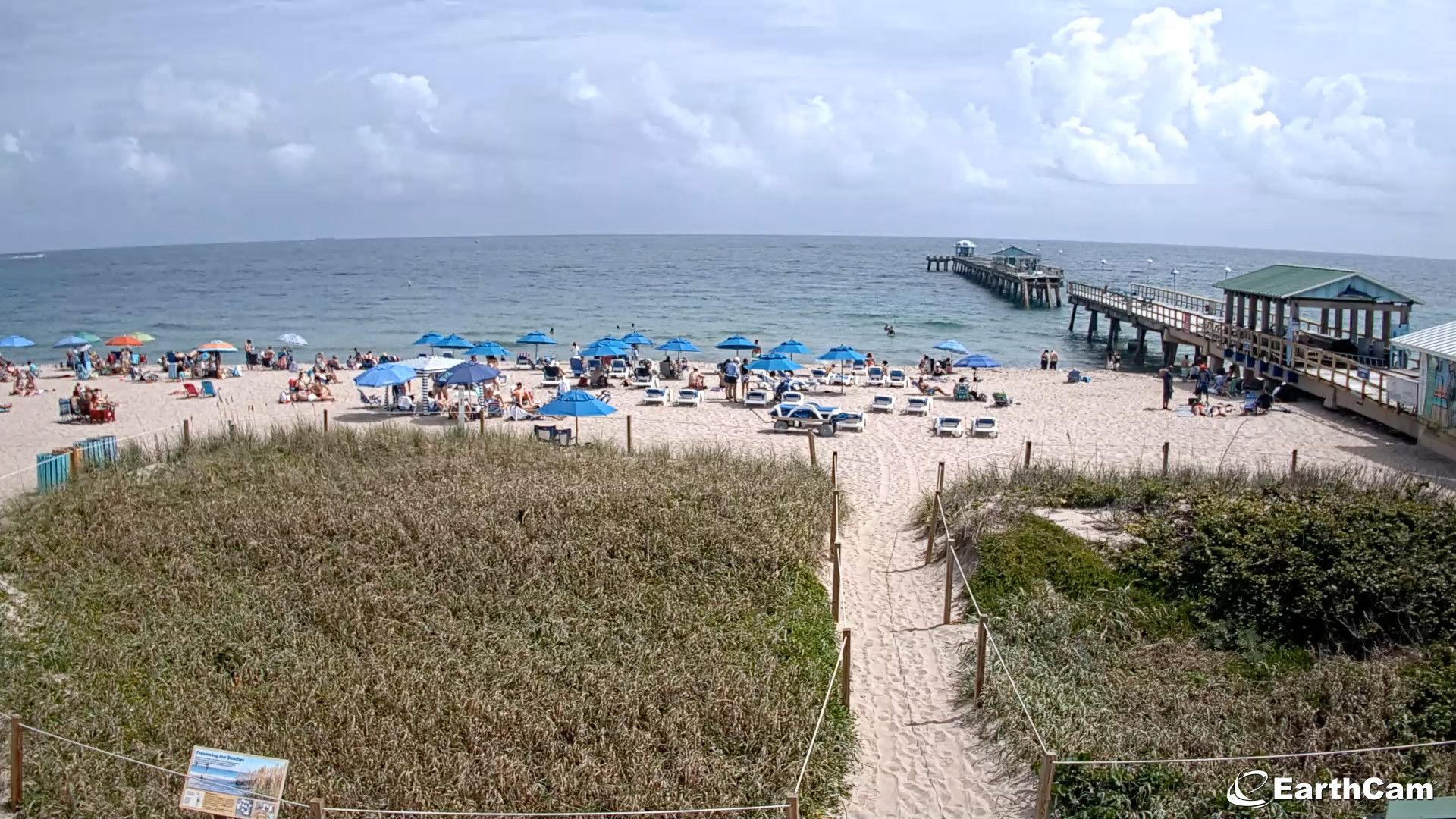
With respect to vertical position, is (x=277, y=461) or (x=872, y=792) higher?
(x=277, y=461)

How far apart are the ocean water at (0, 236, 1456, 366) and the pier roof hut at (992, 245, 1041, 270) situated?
2791mm

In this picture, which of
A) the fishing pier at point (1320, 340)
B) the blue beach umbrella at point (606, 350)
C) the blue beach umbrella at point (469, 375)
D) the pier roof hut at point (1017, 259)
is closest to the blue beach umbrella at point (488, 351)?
the blue beach umbrella at point (606, 350)

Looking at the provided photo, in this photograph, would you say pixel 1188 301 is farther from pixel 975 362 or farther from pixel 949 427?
pixel 949 427

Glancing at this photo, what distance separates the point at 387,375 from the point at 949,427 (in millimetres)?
11596

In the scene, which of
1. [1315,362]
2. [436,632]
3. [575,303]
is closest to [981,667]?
[436,632]

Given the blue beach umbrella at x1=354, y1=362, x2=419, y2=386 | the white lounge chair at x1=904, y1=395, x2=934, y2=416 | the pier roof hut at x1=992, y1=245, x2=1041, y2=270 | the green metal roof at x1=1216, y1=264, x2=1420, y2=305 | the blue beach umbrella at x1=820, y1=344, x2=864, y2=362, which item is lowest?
the white lounge chair at x1=904, y1=395, x2=934, y2=416

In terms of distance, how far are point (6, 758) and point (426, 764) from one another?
3.21m

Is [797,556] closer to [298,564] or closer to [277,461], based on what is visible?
[298,564]

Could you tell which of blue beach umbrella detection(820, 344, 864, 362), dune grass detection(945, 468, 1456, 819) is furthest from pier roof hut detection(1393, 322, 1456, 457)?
blue beach umbrella detection(820, 344, 864, 362)

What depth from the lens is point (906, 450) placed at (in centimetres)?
1995

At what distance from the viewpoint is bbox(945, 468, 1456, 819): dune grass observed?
761cm

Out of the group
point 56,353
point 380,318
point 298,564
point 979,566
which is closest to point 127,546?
point 298,564

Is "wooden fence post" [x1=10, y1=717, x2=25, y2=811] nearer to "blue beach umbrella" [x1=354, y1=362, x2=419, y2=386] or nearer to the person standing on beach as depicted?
"blue beach umbrella" [x1=354, y1=362, x2=419, y2=386]

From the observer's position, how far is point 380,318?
2343 inches
